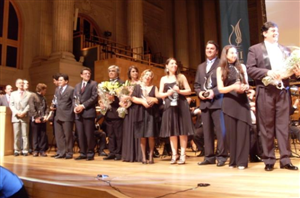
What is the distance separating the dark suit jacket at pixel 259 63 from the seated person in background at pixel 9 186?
2604 millimetres

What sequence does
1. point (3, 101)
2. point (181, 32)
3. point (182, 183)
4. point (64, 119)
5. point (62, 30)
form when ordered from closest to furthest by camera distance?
point (182, 183), point (64, 119), point (3, 101), point (62, 30), point (181, 32)

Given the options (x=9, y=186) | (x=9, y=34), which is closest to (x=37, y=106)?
(x=9, y=186)

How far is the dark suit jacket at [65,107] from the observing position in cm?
562

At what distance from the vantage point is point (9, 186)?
2391mm

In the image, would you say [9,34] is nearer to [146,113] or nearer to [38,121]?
[38,121]

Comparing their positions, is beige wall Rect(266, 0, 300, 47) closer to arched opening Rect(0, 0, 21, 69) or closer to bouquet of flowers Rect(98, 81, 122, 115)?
bouquet of flowers Rect(98, 81, 122, 115)

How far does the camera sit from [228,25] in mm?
7141

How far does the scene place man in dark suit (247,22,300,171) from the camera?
10.9 ft

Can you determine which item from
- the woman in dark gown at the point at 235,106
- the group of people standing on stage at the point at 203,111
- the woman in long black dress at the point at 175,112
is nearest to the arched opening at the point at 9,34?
the group of people standing on stage at the point at 203,111

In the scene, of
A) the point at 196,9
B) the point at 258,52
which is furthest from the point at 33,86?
the point at 196,9

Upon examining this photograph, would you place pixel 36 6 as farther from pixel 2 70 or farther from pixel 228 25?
pixel 228 25

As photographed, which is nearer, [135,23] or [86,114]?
[86,114]

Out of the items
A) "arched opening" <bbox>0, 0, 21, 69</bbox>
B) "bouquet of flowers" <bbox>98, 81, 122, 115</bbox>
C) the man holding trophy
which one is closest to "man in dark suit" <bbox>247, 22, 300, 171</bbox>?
"bouquet of flowers" <bbox>98, 81, 122, 115</bbox>

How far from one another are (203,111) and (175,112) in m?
0.39
